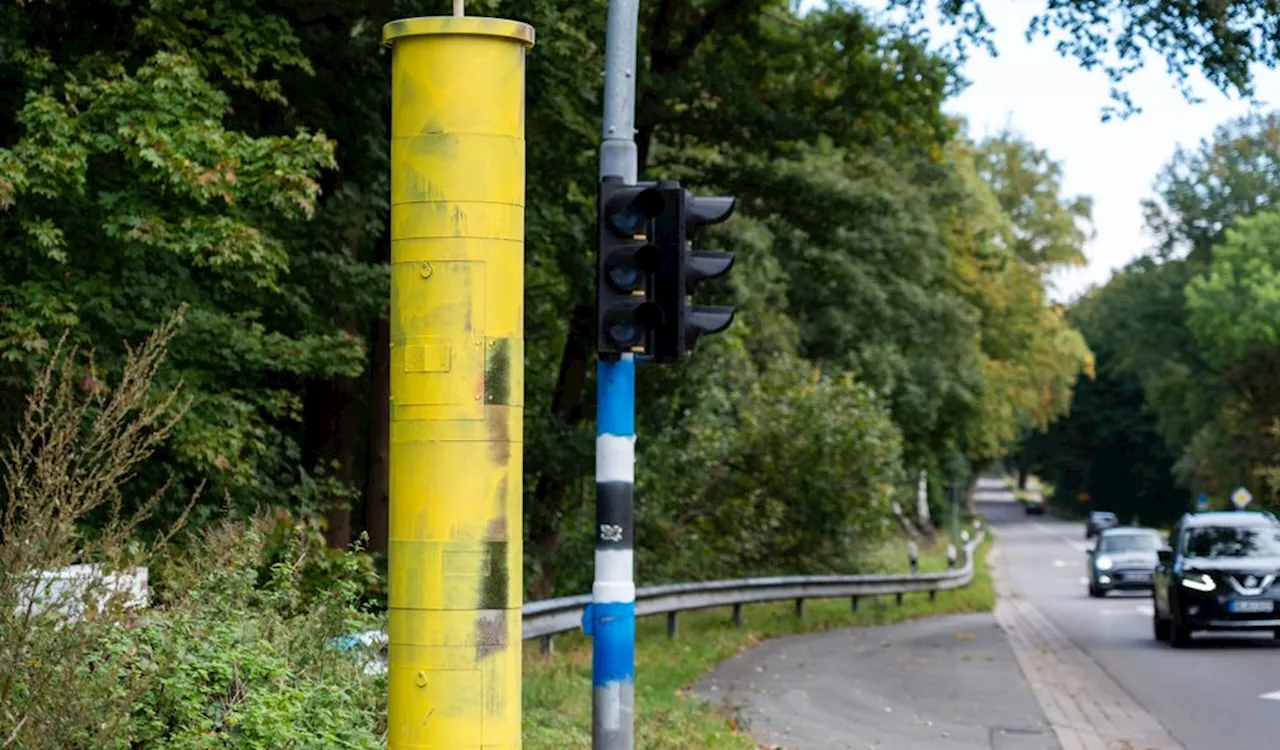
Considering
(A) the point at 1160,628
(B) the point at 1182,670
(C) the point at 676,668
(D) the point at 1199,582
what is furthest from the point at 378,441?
(A) the point at 1160,628

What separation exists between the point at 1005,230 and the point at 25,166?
53.0m

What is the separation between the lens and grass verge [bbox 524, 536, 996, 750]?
42.9 feet

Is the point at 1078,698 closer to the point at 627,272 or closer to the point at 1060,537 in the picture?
the point at 627,272

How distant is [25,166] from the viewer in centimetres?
1570

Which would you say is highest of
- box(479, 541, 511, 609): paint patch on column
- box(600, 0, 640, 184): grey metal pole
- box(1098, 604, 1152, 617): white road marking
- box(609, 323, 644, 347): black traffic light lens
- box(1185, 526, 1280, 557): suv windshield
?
box(600, 0, 640, 184): grey metal pole

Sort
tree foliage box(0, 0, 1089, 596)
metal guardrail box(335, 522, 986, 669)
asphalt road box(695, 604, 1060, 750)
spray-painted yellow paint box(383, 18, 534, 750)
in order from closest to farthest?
spray-painted yellow paint box(383, 18, 534, 750), asphalt road box(695, 604, 1060, 750), tree foliage box(0, 0, 1089, 596), metal guardrail box(335, 522, 986, 669)

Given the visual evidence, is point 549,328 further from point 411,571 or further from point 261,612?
point 411,571

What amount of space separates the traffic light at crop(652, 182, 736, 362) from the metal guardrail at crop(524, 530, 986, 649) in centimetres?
853

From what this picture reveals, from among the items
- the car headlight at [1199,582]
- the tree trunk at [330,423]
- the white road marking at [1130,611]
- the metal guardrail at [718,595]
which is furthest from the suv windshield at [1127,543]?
the tree trunk at [330,423]

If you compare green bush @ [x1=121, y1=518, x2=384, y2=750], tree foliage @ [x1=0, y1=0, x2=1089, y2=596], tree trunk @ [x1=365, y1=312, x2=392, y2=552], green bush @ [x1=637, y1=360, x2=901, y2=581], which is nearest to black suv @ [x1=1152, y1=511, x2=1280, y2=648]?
tree foliage @ [x1=0, y1=0, x2=1089, y2=596]

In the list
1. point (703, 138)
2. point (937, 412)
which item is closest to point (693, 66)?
point (703, 138)

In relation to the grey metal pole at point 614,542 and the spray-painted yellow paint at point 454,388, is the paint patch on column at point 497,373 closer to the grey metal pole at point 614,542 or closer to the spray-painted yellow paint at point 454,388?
the spray-painted yellow paint at point 454,388

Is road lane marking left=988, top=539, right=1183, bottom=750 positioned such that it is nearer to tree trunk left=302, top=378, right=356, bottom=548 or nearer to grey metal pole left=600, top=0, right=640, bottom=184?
grey metal pole left=600, top=0, right=640, bottom=184

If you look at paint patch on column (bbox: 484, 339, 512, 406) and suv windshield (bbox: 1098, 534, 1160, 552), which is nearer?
paint patch on column (bbox: 484, 339, 512, 406)
